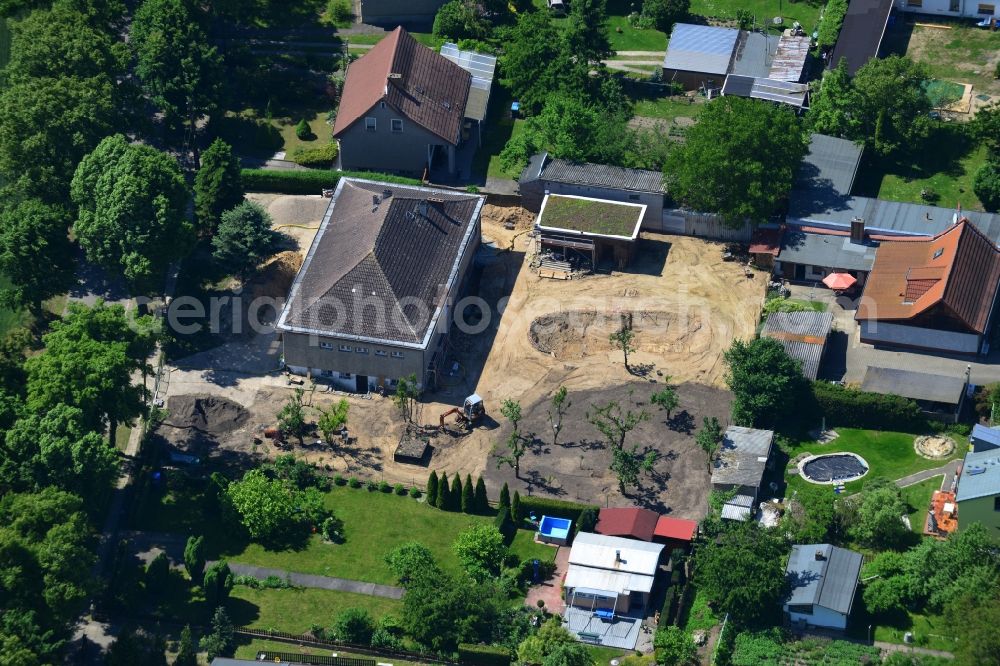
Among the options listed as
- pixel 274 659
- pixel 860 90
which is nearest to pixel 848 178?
pixel 860 90

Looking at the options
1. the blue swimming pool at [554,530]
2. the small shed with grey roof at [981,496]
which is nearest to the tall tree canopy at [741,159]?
the small shed with grey roof at [981,496]

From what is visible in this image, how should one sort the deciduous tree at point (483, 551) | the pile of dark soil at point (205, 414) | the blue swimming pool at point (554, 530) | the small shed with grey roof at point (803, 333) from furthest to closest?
the pile of dark soil at point (205, 414), the small shed with grey roof at point (803, 333), the blue swimming pool at point (554, 530), the deciduous tree at point (483, 551)

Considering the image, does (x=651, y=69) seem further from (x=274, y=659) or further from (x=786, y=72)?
(x=274, y=659)

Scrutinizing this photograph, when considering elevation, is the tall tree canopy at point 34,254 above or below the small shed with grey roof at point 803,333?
below

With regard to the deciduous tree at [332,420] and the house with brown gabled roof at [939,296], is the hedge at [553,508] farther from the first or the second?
the house with brown gabled roof at [939,296]

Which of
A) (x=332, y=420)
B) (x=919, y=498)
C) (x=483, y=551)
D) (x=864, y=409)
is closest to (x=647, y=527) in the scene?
(x=483, y=551)

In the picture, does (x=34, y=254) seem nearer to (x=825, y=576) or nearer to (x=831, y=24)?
(x=825, y=576)
